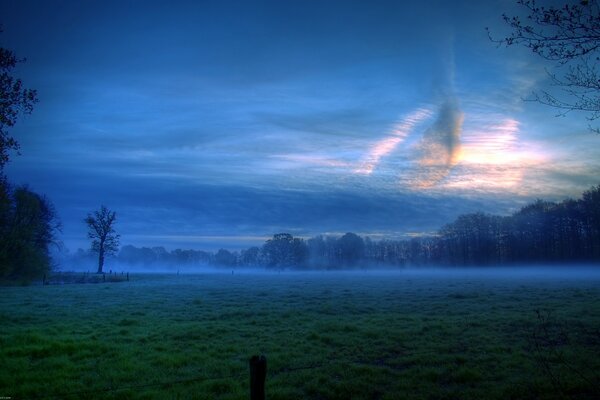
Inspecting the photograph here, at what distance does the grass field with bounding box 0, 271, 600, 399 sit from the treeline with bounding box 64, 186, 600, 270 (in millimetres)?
105397

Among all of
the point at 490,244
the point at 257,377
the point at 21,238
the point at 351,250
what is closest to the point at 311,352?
the point at 257,377

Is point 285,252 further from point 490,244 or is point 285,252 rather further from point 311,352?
point 311,352

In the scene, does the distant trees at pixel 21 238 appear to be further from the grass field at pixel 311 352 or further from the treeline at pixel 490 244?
the treeline at pixel 490 244

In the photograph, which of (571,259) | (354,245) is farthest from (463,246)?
(354,245)

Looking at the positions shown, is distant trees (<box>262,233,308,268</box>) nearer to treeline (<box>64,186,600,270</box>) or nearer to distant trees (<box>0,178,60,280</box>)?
treeline (<box>64,186,600,270</box>)

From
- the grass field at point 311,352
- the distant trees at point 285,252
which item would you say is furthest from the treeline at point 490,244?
the grass field at point 311,352

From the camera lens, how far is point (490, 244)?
13725 cm

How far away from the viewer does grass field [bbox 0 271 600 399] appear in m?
11.5

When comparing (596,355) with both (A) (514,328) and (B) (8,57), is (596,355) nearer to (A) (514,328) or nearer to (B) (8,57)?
(A) (514,328)

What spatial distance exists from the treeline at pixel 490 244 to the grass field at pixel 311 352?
105 metres

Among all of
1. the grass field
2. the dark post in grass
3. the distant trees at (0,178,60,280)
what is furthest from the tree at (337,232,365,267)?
the dark post in grass

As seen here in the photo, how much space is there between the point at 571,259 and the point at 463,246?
39388 millimetres

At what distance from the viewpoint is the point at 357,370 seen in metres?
13.4

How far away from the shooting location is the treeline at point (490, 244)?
112 m
